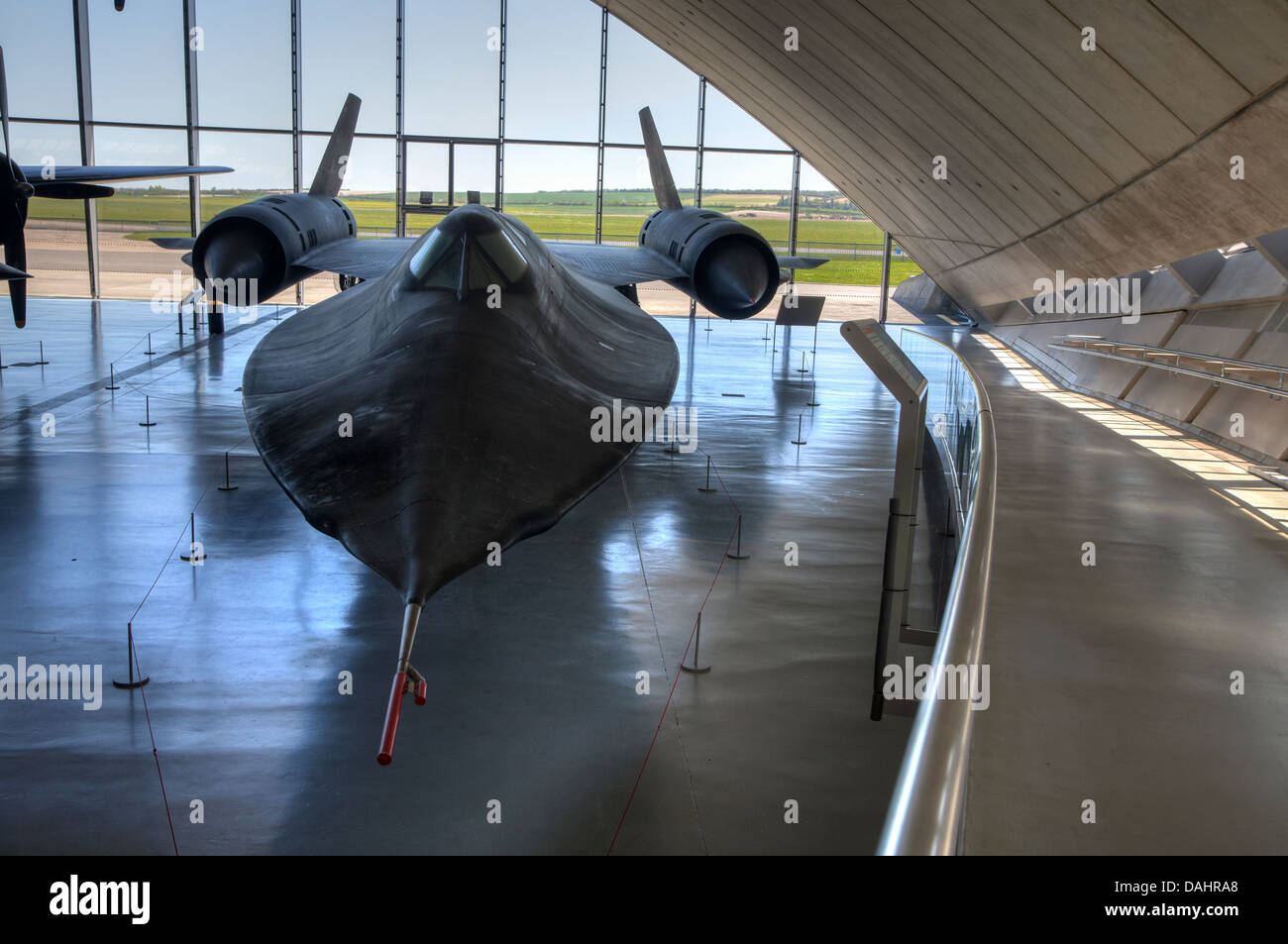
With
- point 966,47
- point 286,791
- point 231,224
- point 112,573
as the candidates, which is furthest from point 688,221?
point 286,791

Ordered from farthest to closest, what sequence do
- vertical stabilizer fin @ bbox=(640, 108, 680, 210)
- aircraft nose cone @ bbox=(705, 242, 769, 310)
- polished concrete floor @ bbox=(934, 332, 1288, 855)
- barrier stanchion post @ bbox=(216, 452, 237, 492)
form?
vertical stabilizer fin @ bbox=(640, 108, 680, 210), aircraft nose cone @ bbox=(705, 242, 769, 310), barrier stanchion post @ bbox=(216, 452, 237, 492), polished concrete floor @ bbox=(934, 332, 1288, 855)

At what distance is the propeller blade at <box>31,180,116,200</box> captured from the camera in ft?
37.3

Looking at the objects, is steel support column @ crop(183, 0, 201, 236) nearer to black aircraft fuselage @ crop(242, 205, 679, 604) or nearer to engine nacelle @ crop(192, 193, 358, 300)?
engine nacelle @ crop(192, 193, 358, 300)

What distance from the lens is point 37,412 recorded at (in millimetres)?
11844

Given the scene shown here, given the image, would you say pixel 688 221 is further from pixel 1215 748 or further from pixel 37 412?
A: pixel 1215 748

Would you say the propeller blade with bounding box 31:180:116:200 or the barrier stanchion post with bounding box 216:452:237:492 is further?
the propeller blade with bounding box 31:180:116:200

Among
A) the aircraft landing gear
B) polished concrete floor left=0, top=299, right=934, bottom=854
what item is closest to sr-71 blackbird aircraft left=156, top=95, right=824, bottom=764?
the aircraft landing gear

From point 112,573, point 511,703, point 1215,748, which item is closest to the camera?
point 1215,748

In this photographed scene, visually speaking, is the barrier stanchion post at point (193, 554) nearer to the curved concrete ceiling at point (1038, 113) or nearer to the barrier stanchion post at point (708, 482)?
the barrier stanchion post at point (708, 482)

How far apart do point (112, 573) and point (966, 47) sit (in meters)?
8.68

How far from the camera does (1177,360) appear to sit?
10.6 metres

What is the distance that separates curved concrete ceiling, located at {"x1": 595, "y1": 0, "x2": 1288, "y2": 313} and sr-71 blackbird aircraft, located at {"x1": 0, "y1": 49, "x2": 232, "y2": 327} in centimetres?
826

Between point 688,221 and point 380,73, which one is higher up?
point 380,73
